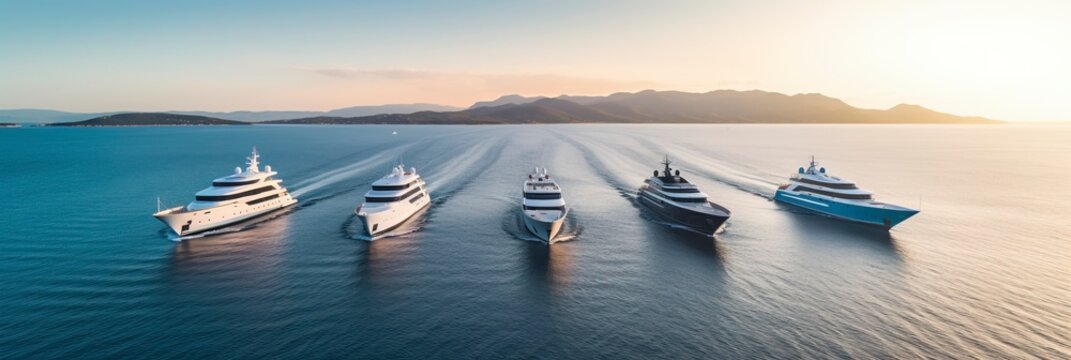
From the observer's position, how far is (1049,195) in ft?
233

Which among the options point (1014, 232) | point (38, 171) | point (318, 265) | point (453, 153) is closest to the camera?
point (318, 265)

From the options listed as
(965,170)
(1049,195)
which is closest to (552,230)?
(1049,195)

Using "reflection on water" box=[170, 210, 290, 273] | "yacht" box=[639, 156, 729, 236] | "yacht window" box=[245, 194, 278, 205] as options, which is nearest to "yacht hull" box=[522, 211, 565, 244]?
"yacht" box=[639, 156, 729, 236]

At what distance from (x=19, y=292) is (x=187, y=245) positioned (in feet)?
40.4

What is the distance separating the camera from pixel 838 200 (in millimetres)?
56125

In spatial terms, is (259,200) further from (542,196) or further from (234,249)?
(542,196)

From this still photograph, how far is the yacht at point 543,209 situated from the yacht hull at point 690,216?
1408cm

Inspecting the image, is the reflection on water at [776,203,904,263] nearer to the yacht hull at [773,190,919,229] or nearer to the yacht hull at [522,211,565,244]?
the yacht hull at [773,190,919,229]

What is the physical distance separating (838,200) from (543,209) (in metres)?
39.8

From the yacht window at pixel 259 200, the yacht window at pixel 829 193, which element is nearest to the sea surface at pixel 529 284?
the yacht window at pixel 259 200

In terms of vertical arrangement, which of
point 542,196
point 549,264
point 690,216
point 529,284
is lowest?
point 529,284

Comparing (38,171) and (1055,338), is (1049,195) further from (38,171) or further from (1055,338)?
(38,171)

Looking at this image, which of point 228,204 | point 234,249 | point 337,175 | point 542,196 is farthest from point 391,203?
point 337,175

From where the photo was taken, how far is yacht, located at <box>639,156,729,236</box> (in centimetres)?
4788
